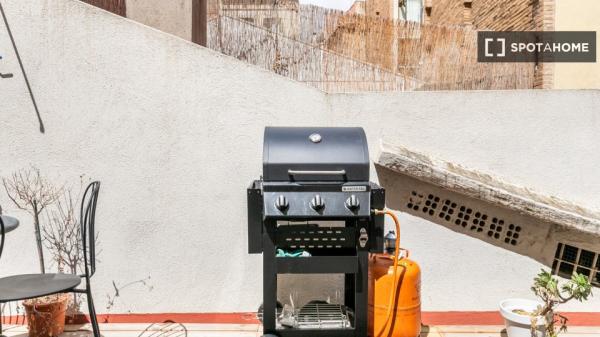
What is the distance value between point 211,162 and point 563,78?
21.5 ft

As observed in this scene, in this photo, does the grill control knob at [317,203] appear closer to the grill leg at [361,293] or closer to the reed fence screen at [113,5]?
the grill leg at [361,293]

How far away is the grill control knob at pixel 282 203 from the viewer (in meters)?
2.80

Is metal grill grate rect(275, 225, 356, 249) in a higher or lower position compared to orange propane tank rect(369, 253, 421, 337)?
higher

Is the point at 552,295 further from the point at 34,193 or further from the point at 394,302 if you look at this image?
the point at 34,193

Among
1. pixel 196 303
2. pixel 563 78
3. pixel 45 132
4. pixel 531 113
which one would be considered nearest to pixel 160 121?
pixel 45 132

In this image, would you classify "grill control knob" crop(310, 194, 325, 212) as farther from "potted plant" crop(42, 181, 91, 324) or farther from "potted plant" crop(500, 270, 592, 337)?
"potted plant" crop(42, 181, 91, 324)

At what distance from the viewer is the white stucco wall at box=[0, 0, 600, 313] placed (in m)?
3.95

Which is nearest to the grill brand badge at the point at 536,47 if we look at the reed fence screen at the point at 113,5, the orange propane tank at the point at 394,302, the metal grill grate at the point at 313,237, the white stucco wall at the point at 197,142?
the white stucco wall at the point at 197,142

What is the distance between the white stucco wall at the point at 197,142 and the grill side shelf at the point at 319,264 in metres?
1.23

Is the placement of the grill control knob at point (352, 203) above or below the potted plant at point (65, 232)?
above

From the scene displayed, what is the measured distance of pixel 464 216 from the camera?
414 centimetres

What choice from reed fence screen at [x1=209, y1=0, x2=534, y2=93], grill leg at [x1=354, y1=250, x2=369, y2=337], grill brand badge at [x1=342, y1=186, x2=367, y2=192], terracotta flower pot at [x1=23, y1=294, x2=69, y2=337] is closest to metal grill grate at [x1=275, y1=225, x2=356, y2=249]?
grill leg at [x1=354, y1=250, x2=369, y2=337]

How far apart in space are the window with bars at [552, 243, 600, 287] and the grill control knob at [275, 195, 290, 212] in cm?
282

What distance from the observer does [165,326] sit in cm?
399
